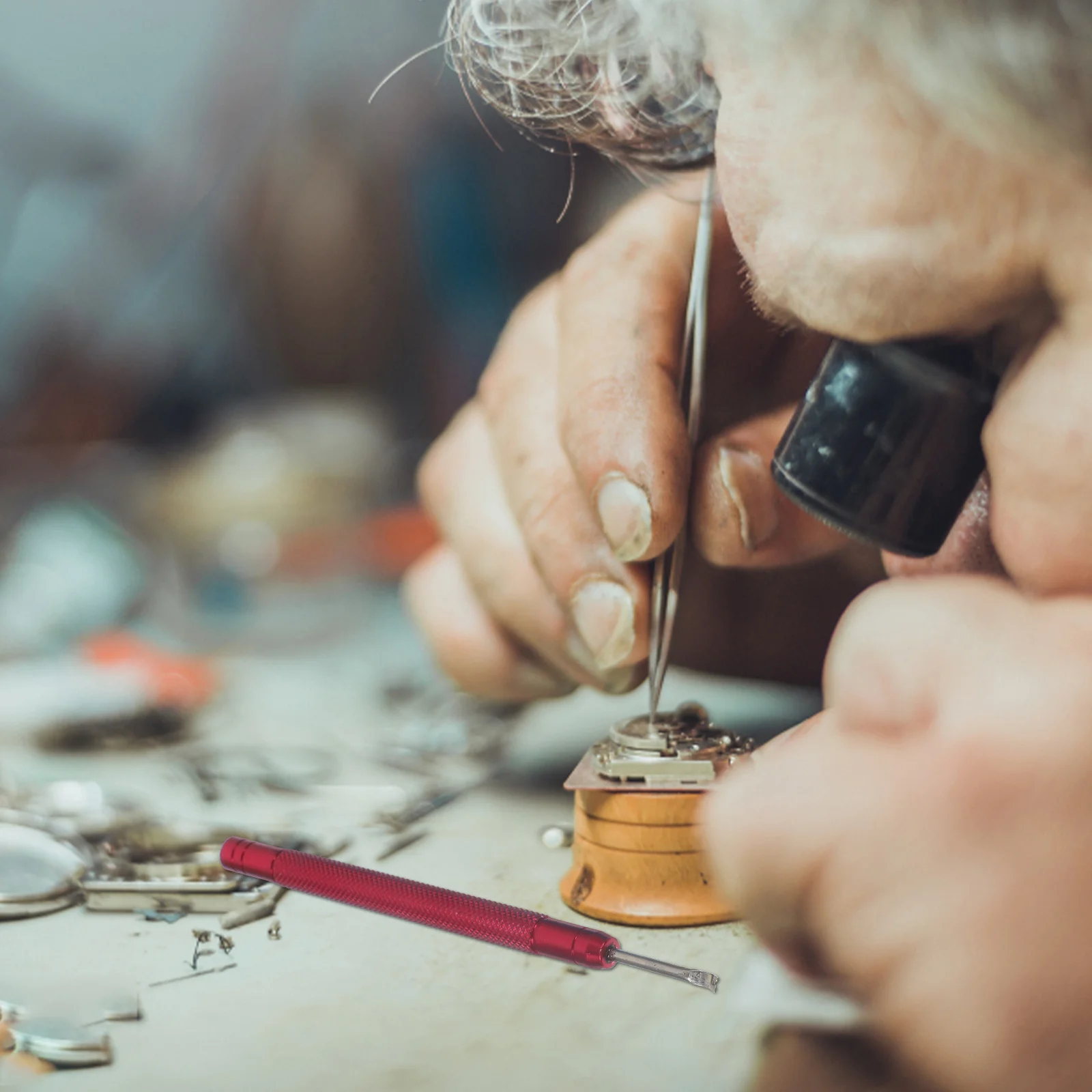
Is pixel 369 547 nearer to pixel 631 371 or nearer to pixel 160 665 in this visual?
pixel 160 665

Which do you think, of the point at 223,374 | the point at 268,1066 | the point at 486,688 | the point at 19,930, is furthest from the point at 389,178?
the point at 268,1066

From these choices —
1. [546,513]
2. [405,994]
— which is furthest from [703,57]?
[405,994]

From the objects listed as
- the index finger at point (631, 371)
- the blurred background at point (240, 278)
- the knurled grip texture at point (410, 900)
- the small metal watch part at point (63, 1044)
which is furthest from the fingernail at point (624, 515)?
the blurred background at point (240, 278)

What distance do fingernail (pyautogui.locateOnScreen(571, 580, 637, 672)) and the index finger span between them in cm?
4

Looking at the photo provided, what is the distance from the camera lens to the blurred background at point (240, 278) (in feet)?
5.69

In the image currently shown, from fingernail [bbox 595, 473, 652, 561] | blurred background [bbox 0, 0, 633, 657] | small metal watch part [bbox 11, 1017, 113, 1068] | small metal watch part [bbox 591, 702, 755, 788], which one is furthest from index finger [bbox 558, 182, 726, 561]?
blurred background [bbox 0, 0, 633, 657]

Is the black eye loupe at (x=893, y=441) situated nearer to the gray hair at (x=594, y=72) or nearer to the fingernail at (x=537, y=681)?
the gray hair at (x=594, y=72)

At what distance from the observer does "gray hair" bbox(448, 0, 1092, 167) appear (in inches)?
13.7

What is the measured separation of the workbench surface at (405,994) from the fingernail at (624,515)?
20 cm

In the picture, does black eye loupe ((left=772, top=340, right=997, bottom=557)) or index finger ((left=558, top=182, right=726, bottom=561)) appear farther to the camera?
index finger ((left=558, top=182, right=726, bottom=561))

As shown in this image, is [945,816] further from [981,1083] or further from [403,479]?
[403,479]

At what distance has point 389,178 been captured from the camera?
2.04 meters

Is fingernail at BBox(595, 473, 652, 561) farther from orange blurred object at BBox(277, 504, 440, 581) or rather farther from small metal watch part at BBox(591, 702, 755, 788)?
orange blurred object at BBox(277, 504, 440, 581)

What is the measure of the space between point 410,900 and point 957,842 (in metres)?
0.31
